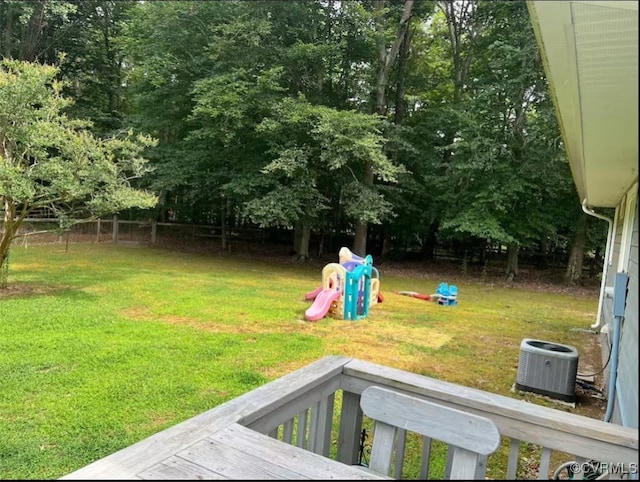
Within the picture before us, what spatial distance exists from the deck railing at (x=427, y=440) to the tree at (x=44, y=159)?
5.98 metres

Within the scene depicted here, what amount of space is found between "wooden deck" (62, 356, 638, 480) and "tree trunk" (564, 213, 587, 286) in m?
13.3

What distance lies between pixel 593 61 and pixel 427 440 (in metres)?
1.38

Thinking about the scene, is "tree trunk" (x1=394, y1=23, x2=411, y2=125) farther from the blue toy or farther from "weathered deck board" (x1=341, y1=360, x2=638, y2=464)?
"weathered deck board" (x1=341, y1=360, x2=638, y2=464)

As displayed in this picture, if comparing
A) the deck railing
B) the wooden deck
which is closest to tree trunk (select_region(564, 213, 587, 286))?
the deck railing

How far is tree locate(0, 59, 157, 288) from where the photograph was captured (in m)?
6.31

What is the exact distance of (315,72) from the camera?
12633mm

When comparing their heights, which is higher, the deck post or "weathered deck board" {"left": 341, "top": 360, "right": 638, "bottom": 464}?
"weathered deck board" {"left": 341, "top": 360, "right": 638, "bottom": 464}

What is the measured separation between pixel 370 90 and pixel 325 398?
13108 millimetres

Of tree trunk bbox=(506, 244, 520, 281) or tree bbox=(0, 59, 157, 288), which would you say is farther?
tree trunk bbox=(506, 244, 520, 281)

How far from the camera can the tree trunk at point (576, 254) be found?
13.1 metres

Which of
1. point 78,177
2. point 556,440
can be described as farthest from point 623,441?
point 78,177

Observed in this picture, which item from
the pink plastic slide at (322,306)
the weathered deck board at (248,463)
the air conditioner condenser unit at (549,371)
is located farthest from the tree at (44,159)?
the weathered deck board at (248,463)

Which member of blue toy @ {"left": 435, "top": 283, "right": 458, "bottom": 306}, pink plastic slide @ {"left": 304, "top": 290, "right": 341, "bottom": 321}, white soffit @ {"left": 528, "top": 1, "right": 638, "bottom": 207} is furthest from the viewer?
blue toy @ {"left": 435, "top": 283, "right": 458, "bottom": 306}

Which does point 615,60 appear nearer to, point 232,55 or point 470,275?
point 232,55
